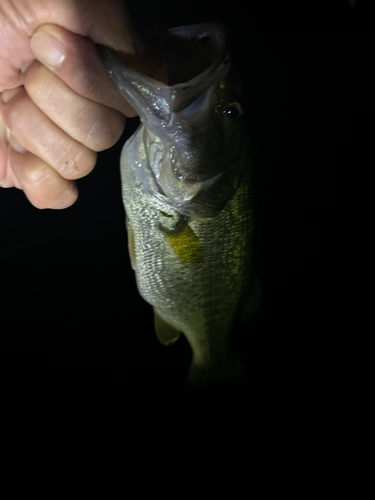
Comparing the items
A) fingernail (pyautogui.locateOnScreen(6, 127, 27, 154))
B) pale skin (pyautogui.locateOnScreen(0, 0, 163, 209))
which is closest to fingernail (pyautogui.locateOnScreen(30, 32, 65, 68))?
pale skin (pyautogui.locateOnScreen(0, 0, 163, 209))

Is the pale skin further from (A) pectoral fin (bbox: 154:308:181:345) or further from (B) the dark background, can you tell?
(B) the dark background

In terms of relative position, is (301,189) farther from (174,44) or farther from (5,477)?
(5,477)

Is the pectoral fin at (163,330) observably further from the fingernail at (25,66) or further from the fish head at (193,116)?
the fingernail at (25,66)

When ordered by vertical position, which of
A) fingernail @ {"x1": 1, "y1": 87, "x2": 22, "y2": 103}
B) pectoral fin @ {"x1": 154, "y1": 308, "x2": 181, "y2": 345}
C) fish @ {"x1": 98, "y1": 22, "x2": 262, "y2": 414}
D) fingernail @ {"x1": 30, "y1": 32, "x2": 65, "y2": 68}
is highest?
fingernail @ {"x1": 30, "y1": 32, "x2": 65, "y2": 68}

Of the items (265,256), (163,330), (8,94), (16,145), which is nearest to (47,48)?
(8,94)

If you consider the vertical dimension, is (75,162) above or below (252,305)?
above

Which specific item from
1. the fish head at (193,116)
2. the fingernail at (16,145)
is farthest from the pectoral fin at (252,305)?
the fingernail at (16,145)

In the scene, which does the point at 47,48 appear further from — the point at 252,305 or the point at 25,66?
the point at 252,305
